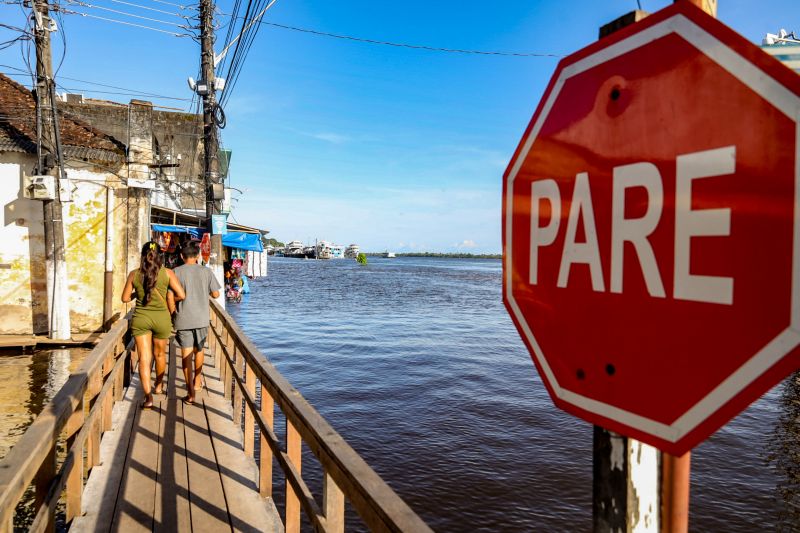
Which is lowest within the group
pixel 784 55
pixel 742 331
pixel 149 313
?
pixel 149 313

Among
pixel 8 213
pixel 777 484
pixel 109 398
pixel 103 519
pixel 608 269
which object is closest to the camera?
pixel 608 269

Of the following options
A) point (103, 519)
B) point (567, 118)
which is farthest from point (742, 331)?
point (103, 519)

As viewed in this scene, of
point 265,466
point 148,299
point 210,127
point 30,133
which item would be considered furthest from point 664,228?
point 30,133

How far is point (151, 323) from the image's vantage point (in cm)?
560

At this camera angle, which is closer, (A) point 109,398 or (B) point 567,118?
(B) point 567,118

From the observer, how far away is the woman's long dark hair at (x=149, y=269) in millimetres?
5457

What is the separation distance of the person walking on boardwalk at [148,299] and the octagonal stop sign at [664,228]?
529cm

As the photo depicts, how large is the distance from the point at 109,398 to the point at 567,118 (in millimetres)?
5137

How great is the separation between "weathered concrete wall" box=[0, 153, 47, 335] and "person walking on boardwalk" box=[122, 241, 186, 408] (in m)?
8.35

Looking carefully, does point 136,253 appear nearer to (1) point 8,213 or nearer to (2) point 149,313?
(1) point 8,213

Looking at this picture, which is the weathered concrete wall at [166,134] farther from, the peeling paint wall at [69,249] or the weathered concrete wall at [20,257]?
the weathered concrete wall at [20,257]

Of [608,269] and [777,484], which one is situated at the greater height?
[608,269]

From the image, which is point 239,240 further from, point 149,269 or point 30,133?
point 149,269

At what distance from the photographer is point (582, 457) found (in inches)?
303
